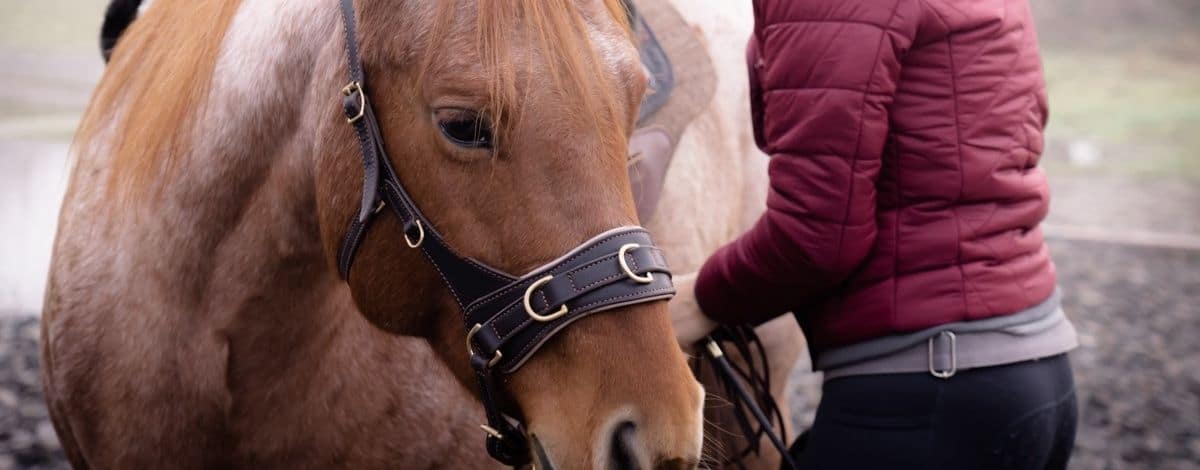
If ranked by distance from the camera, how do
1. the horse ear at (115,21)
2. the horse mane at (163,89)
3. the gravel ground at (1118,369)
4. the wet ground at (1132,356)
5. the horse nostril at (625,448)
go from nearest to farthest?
the horse nostril at (625,448) → the horse mane at (163,89) → the horse ear at (115,21) → the gravel ground at (1118,369) → the wet ground at (1132,356)

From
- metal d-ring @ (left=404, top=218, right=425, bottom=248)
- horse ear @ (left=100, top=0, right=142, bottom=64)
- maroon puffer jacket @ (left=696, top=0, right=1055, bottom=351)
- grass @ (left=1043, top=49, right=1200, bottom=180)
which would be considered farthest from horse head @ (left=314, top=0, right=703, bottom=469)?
grass @ (left=1043, top=49, right=1200, bottom=180)

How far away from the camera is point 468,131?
4.33 ft

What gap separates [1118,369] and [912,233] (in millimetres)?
4189

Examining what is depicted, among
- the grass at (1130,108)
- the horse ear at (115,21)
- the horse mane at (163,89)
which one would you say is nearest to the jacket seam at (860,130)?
the horse mane at (163,89)

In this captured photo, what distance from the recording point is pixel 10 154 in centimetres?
604

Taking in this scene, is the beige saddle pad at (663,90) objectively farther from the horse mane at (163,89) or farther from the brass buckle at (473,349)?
the horse mane at (163,89)

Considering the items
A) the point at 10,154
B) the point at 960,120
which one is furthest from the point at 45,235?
the point at 960,120

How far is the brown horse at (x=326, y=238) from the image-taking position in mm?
1304

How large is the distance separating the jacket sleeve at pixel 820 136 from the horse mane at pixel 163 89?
93 cm

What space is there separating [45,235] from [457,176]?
502 cm

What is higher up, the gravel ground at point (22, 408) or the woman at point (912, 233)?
the woman at point (912, 233)

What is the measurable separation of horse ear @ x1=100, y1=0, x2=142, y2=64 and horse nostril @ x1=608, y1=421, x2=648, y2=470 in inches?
69.9

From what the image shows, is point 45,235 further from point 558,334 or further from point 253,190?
point 558,334

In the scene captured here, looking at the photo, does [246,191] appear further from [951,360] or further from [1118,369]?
[1118,369]
